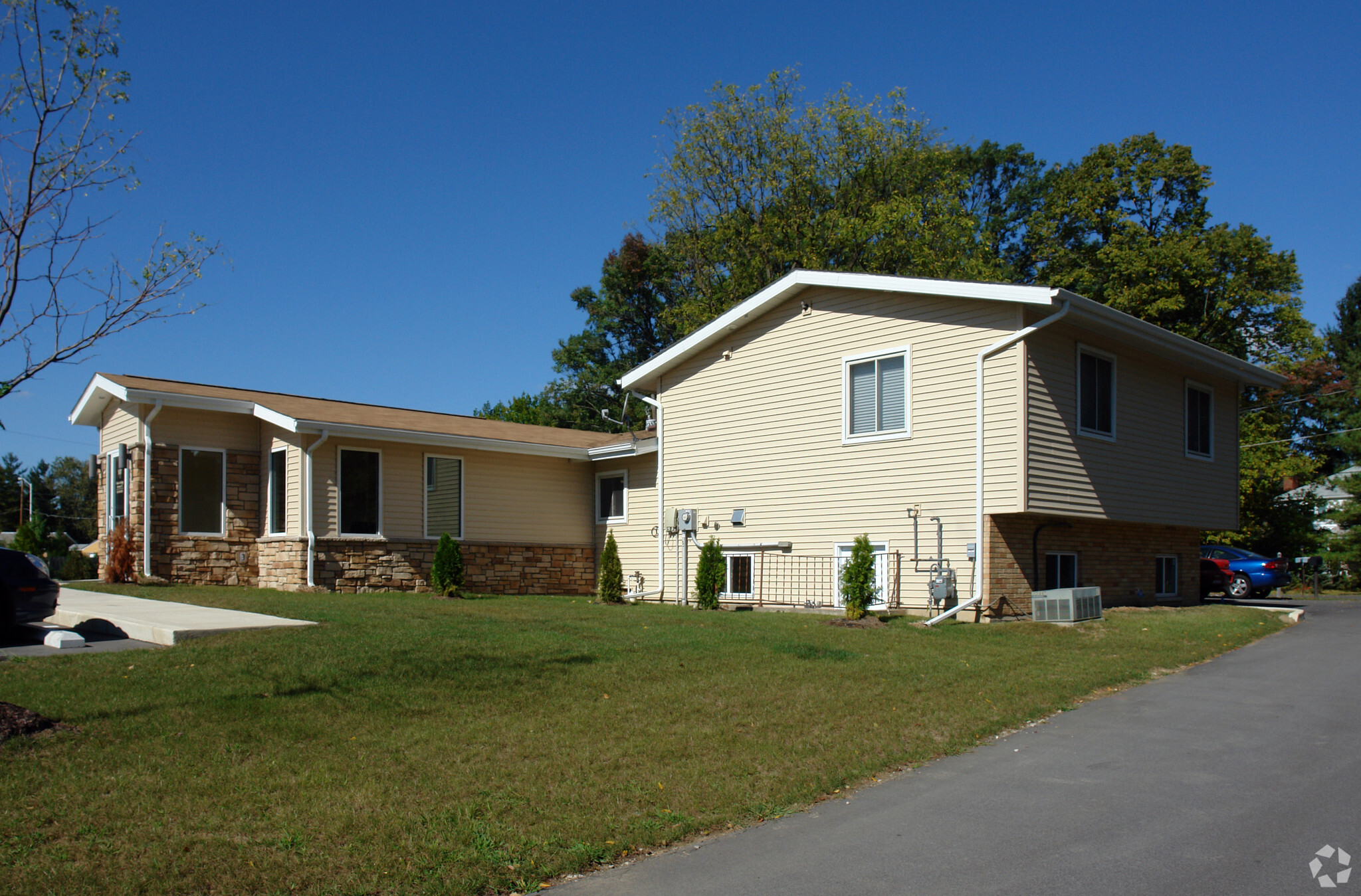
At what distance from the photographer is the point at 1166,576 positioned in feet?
62.3

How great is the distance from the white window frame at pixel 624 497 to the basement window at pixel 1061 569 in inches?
363

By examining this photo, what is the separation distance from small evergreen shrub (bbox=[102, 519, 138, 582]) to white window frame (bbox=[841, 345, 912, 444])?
12.6m

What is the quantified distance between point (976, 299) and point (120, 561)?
14980 mm

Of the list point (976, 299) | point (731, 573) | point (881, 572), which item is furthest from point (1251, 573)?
point (976, 299)

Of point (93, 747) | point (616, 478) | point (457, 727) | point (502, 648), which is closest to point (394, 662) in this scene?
point (502, 648)

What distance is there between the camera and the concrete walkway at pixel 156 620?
10.2 meters

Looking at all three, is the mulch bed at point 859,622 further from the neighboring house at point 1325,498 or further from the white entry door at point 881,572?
the neighboring house at point 1325,498

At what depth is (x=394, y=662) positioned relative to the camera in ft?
29.5

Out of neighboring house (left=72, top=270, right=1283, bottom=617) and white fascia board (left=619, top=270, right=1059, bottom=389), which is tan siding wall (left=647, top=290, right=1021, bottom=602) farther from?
white fascia board (left=619, top=270, right=1059, bottom=389)

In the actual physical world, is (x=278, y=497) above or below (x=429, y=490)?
below

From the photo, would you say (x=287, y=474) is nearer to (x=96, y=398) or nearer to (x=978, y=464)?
(x=96, y=398)

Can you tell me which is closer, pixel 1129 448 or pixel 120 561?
pixel 1129 448

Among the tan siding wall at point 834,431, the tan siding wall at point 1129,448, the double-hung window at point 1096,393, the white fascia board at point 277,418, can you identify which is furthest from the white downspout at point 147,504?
the double-hung window at point 1096,393

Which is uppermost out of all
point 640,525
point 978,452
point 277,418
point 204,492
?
point 277,418
